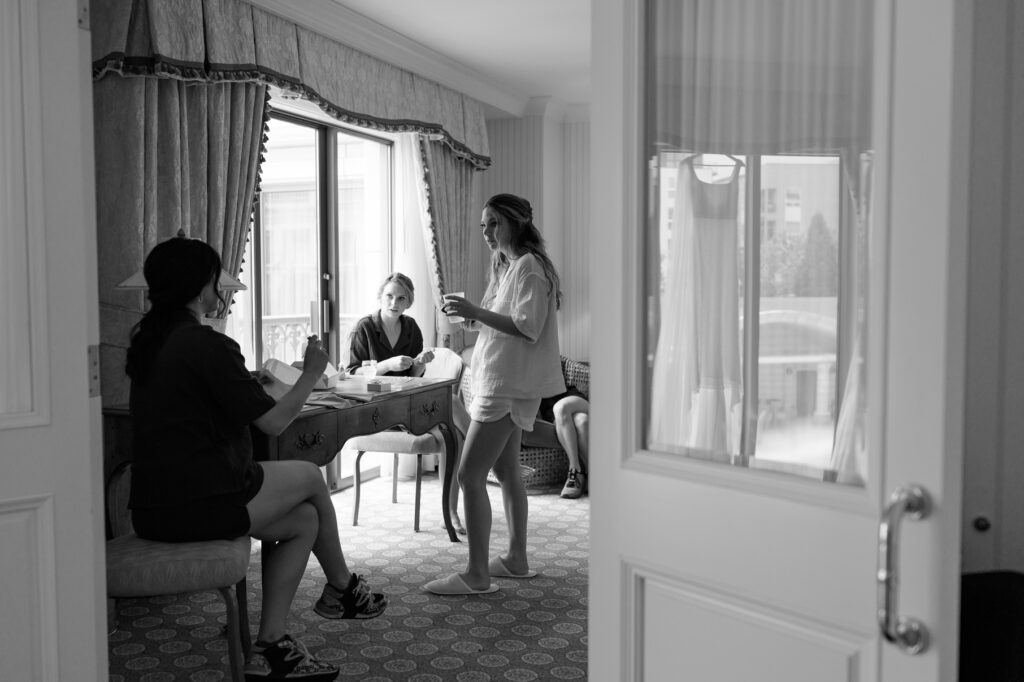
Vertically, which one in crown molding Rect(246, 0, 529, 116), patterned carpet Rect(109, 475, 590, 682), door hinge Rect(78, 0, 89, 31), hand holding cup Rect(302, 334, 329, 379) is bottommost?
patterned carpet Rect(109, 475, 590, 682)

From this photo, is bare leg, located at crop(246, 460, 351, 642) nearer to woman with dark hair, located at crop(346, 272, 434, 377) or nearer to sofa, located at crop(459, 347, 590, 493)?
woman with dark hair, located at crop(346, 272, 434, 377)

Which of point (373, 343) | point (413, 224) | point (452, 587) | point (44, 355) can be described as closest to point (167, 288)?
point (44, 355)

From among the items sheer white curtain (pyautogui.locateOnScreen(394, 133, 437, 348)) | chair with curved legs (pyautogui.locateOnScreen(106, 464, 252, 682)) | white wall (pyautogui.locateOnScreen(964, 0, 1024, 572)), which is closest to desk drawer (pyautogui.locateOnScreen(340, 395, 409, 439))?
chair with curved legs (pyautogui.locateOnScreen(106, 464, 252, 682))

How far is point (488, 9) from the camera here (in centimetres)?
485

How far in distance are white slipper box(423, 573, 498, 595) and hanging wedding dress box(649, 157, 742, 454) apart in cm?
227

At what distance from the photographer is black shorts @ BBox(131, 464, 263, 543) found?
102 inches

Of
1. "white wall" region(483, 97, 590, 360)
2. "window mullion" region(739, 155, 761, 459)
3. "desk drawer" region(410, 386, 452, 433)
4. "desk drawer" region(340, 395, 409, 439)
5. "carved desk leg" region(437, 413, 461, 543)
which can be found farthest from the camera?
"white wall" region(483, 97, 590, 360)

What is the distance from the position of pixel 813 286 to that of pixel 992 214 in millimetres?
438

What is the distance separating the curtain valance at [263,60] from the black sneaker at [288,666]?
228 cm

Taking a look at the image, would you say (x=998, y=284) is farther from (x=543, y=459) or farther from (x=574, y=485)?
(x=543, y=459)

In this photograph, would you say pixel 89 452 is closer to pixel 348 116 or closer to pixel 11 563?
pixel 11 563

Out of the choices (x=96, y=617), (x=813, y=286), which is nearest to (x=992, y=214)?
(x=813, y=286)

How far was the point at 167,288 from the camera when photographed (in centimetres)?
267

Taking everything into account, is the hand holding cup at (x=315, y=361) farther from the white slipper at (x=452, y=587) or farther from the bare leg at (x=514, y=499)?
the white slipper at (x=452, y=587)
